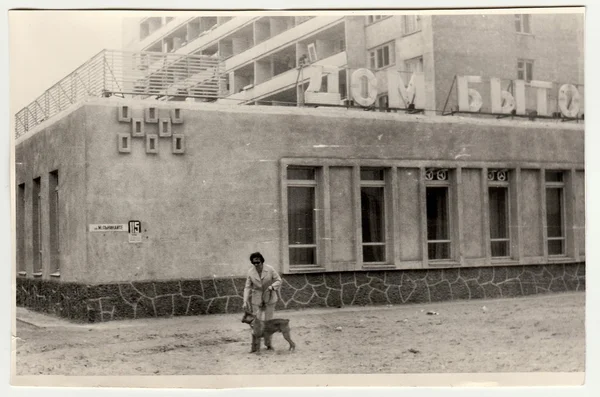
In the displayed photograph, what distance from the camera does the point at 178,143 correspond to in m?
15.3

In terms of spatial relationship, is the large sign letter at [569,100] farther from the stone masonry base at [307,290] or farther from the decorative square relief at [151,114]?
the decorative square relief at [151,114]

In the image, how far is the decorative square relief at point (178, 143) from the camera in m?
15.3

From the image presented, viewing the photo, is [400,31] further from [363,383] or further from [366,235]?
[363,383]

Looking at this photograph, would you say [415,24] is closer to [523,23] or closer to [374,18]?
[374,18]

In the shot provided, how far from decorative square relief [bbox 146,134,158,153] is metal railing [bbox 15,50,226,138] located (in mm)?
613

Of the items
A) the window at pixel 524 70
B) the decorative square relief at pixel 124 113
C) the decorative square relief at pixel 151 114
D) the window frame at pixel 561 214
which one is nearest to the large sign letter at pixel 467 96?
the window at pixel 524 70

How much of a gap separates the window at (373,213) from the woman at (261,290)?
2448 mm

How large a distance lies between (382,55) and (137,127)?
16.1ft

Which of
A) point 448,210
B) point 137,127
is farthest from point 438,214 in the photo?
point 137,127

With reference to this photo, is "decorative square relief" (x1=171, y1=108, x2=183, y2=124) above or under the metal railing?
under

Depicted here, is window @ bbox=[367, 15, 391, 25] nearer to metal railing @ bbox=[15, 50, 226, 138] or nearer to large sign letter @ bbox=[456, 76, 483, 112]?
metal railing @ bbox=[15, 50, 226, 138]

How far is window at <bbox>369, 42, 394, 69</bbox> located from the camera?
1682cm

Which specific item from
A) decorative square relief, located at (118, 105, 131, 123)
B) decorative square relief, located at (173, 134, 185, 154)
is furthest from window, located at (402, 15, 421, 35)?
decorative square relief, located at (118, 105, 131, 123)

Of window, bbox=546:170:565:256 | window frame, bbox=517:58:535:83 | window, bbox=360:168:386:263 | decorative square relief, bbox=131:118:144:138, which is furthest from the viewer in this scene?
window, bbox=546:170:565:256
